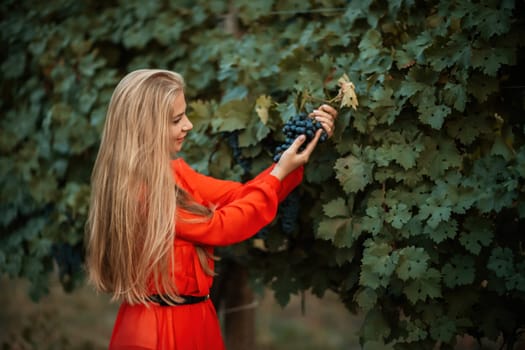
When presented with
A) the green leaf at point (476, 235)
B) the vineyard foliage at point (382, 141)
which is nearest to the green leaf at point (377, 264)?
the vineyard foliage at point (382, 141)

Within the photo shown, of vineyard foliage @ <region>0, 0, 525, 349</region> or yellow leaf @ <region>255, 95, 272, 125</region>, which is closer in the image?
vineyard foliage @ <region>0, 0, 525, 349</region>

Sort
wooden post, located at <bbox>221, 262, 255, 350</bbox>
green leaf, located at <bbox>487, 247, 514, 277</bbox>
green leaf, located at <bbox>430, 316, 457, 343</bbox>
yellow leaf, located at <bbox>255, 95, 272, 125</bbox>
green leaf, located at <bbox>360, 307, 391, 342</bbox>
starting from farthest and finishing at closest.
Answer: wooden post, located at <bbox>221, 262, 255, 350</bbox> < yellow leaf, located at <bbox>255, 95, 272, 125</bbox> < green leaf, located at <bbox>360, 307, 391, 342</bbox> < green leaf, located at <bbox>430, 316, 457, 343</bbox> < green leaf, located at <bbox>487, 247, 514, 277</bbox>

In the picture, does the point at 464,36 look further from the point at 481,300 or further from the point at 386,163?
the point at 481,300

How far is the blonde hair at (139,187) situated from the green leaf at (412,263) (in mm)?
756

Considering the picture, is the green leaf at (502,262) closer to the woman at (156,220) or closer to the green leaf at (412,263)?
the green leaf at (412,263)

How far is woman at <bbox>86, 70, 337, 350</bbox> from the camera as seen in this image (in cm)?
239

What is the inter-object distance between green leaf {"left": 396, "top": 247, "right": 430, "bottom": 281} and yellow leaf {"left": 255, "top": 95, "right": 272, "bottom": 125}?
2.66 feet

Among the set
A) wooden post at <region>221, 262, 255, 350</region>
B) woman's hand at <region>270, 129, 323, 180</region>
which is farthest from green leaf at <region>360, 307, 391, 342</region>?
wooden post at <region>221, 262, 255, 350</region>

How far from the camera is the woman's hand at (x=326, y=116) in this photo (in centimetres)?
252

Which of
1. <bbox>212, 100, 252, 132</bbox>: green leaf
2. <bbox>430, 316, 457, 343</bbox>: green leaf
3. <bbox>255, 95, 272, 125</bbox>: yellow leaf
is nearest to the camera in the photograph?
<bbox>430, 316, 457, 343</bbox>: green leaf

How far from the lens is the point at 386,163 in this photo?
2473mm

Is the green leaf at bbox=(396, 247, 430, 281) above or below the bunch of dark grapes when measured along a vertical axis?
below

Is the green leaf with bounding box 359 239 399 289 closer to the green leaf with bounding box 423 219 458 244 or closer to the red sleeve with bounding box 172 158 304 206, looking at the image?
the green leaf with bounding box 423 219 458 244

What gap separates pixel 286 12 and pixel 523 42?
1.32m
